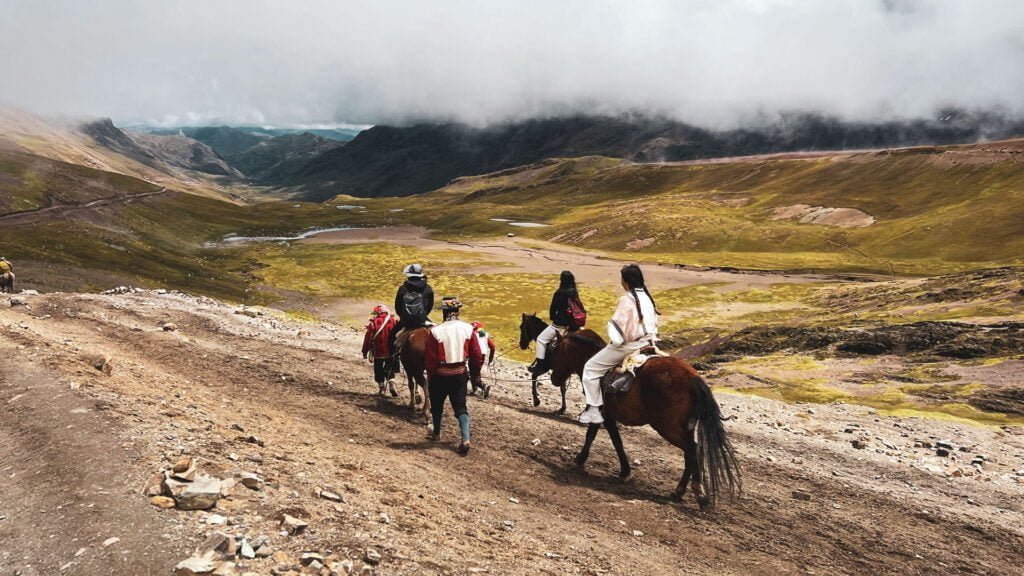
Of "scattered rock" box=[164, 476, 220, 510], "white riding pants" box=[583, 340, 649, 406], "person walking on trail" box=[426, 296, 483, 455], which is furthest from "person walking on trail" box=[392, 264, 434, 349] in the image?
"scattered rock" box=[164, 476, 220, 510]

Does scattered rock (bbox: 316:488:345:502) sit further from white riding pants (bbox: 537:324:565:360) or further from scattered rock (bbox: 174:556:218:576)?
white riding pants (bbox: 537:324:565:360)

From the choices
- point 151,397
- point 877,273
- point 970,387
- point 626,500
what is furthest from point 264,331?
point 877,273

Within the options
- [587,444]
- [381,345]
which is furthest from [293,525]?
[381,345]

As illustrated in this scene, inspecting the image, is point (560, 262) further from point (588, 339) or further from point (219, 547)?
point (219, 547)

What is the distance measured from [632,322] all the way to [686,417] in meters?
2.42

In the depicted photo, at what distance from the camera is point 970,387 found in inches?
930

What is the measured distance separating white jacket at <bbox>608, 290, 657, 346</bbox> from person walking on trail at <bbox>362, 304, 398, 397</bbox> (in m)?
8.41

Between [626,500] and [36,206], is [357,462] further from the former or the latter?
[36,206]

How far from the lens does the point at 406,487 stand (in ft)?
34.8

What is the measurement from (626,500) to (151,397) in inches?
456

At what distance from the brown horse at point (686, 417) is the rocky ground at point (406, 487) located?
726 mm

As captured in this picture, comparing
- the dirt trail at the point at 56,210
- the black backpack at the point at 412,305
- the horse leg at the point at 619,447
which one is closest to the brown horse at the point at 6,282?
the black backpack at the point at 412,305

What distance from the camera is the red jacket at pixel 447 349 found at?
13.9m

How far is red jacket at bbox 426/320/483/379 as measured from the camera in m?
13.9
